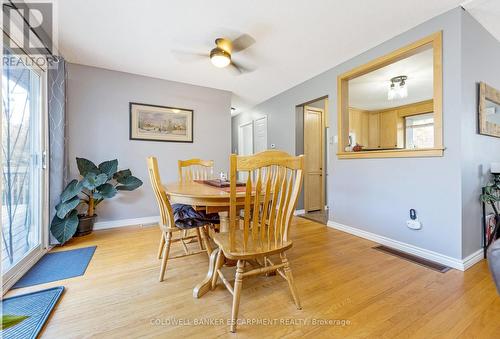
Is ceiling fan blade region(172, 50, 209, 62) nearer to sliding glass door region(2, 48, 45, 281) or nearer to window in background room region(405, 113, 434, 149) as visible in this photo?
sliding glass door region(2, 48, 45, 281)

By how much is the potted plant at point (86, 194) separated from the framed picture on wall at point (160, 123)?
0.68 meters

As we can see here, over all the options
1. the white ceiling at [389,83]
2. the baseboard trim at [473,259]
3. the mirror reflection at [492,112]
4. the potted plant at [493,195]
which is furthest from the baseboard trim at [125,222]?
the mirror reflection at [492,112]

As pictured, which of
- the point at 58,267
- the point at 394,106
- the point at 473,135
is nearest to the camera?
the point at 58,267

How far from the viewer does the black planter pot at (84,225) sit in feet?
9.30

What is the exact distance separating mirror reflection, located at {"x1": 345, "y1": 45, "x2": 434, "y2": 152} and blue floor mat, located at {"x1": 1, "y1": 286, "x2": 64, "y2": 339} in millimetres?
3370

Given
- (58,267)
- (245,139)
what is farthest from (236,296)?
(245,139)

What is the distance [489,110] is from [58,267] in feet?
15.0

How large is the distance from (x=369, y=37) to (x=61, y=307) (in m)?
3.71

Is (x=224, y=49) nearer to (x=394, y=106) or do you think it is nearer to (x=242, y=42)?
(x=242, y=42)

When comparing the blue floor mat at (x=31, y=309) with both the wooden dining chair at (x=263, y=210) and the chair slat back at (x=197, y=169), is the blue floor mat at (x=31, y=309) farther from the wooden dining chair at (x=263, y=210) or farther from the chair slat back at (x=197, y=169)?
the chair slat back at (x=197, y=169)

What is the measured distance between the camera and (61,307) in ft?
4.86

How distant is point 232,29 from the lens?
230 cm

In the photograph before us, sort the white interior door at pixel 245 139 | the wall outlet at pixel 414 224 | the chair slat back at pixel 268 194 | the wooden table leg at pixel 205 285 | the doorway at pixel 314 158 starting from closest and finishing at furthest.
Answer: the chair slat back at pixel 268 194 < the wooden table leg at pixel 205 285 < the wall outlet at pixel 414 224 < the doorway at pixel 314 158 < the white interior door at pixel 245 139

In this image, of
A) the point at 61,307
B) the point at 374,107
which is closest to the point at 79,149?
the point at 61,307
